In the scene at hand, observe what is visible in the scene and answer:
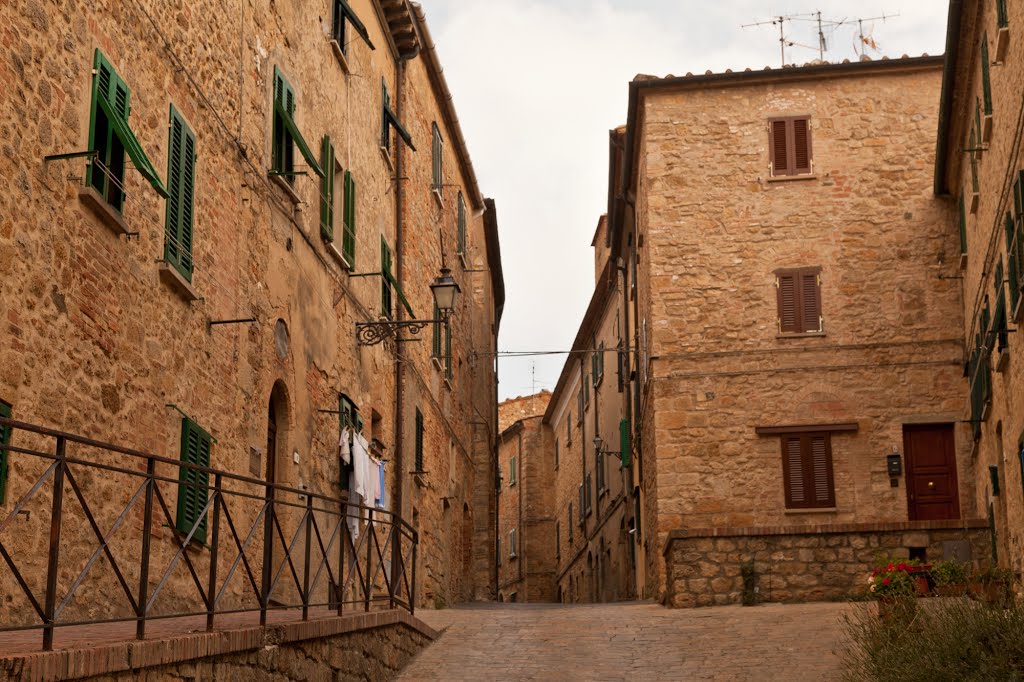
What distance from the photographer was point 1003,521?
16.8 metres

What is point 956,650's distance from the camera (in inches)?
345

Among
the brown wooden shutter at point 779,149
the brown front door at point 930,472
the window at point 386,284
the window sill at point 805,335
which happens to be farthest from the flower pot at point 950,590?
the brown wooden shutter at point 779,149

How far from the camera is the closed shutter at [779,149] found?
22.6m

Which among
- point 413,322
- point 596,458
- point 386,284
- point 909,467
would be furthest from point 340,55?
point 596,458

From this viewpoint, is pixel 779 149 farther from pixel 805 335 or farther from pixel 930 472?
pixel 930 472

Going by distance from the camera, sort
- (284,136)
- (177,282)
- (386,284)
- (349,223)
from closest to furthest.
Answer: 1. (177,282)
2. (284,136)
3. (349,223)
4. (386,284)

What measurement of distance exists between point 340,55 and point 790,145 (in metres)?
8.40

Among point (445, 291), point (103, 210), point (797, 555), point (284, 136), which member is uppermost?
point (284, 136)

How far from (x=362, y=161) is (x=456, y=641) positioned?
7833 millimetres

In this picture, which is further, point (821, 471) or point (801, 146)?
point (801, 146)

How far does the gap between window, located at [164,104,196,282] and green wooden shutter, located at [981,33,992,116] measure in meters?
8.89

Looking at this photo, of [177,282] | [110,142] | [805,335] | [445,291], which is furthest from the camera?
[805,335]

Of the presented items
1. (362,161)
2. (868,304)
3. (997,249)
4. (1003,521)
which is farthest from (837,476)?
(362,161)

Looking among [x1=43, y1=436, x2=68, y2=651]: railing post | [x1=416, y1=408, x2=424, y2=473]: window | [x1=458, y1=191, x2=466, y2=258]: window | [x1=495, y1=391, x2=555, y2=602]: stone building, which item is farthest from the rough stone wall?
[x1=495, y1=391, x2=555, y2=602]: stone building
